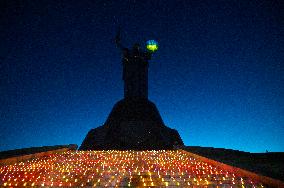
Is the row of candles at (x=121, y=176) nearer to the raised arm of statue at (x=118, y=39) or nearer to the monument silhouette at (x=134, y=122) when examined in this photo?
the monument silhouette at (x=134, y=122)

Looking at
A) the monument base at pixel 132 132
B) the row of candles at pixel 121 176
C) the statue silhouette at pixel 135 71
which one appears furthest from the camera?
the statue silhouette at pixel 135 71

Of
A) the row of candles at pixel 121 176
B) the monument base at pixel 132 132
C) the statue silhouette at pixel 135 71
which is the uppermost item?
the statue silhouette at pixel 135 71

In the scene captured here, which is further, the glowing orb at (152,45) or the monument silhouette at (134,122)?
the glowing orb at (152,45)

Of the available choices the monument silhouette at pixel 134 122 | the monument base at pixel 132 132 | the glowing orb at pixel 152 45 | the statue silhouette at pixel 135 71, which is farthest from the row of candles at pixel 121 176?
the statue silhouette at pixel 135 71

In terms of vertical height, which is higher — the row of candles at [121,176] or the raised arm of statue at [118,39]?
the raised arm of statue at [118,39]

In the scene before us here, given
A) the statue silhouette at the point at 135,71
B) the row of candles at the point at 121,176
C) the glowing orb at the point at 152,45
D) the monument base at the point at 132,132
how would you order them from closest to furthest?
the row of candles at the point at 121,176 < the monument base at the point at 132,132 < the glowing orb at the point at 152,45 < the statue silhouette at the point at 135,71

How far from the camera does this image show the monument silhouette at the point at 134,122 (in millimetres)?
22734

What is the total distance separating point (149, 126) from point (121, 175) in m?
18.2

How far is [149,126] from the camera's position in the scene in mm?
24531

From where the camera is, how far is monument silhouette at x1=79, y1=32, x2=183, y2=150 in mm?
22734

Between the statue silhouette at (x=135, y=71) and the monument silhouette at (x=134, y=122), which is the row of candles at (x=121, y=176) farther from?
the statue silhouette at (x=135, y=71)

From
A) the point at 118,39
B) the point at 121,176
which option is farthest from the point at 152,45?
the point at 121,176

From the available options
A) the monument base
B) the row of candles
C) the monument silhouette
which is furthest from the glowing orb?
the row of candles

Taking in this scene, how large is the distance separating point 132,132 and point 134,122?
5.41 feet
